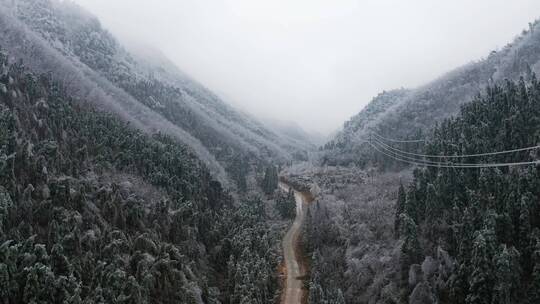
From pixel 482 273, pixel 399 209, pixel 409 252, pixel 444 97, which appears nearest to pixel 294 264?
pixel 399 209

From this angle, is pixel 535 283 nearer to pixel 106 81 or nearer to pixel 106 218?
pixel 106 218

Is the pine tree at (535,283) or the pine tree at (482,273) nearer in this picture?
the pine tree at (535,283)

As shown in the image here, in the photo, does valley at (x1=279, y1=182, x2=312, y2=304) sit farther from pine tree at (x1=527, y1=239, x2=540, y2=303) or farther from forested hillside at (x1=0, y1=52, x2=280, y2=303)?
pine tree at (x1=527, y1=239, x2=540, y2=303)

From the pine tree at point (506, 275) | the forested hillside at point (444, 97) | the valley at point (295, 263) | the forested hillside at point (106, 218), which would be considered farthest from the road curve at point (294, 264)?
the forested hillside at point (444, 97)

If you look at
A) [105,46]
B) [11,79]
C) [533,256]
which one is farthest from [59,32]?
[533,256]

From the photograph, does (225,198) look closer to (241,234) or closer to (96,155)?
(241,234)

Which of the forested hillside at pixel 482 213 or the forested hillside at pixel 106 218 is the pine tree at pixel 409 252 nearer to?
the forested hillside at pixel 482 213

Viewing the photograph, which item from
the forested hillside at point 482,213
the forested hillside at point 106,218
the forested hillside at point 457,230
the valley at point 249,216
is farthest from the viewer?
the forested hillside at point 106,218
